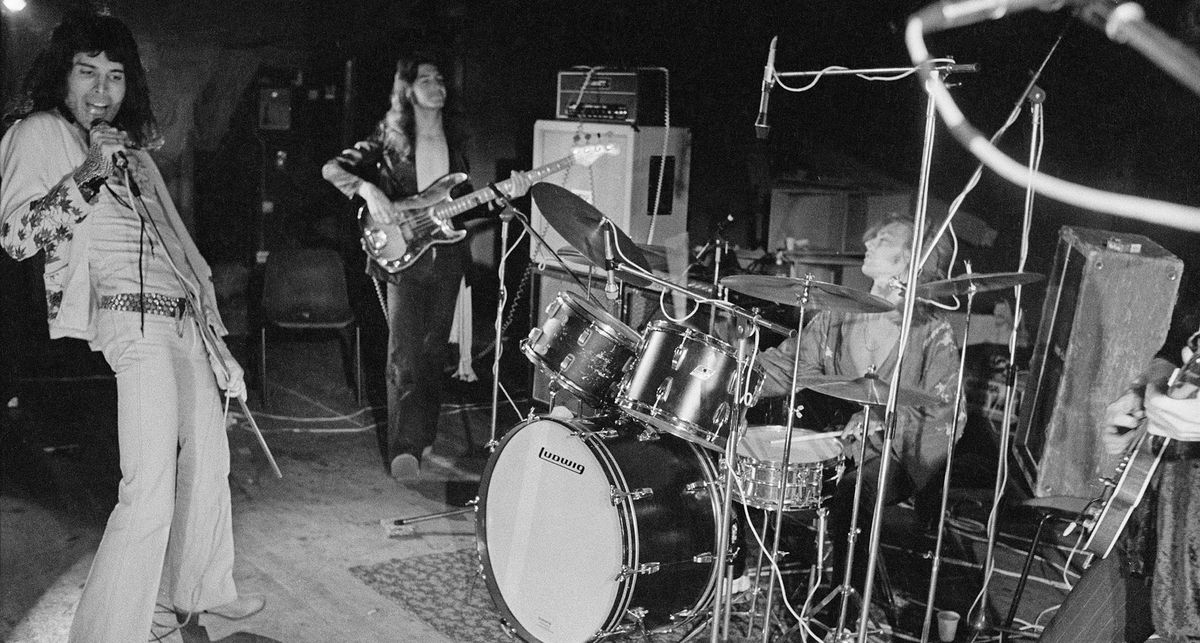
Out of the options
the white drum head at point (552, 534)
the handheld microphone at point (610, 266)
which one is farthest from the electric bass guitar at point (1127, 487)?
the handheld microphone at point (610, 266)

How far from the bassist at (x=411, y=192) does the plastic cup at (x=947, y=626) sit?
259 cm

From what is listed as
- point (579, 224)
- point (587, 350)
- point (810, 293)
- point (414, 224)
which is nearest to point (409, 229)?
point (414, 224)

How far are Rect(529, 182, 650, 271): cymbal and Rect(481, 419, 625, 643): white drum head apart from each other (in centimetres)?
61

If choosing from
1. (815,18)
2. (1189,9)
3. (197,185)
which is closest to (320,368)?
(197,185)

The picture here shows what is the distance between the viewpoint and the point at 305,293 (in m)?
6.78

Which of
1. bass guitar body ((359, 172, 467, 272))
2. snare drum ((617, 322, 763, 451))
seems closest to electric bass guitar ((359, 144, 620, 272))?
bass guitar body ((359, 172, 467, 272))

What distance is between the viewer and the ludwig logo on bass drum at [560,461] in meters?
3.52

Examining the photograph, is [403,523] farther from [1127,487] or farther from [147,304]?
[1127,487]

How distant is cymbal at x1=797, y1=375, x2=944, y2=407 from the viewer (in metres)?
3.24

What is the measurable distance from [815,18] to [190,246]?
3.88 meters

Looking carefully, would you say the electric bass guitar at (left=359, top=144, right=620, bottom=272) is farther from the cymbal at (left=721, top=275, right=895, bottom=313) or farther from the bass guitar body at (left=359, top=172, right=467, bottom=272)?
the cymbal at (left=721, top=275, right=895, bottom=313)

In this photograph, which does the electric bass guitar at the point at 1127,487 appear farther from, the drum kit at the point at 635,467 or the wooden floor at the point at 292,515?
the wooden floor at the point at 292,515

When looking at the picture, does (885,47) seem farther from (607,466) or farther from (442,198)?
(607,466)

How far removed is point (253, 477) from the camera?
17.5ft
